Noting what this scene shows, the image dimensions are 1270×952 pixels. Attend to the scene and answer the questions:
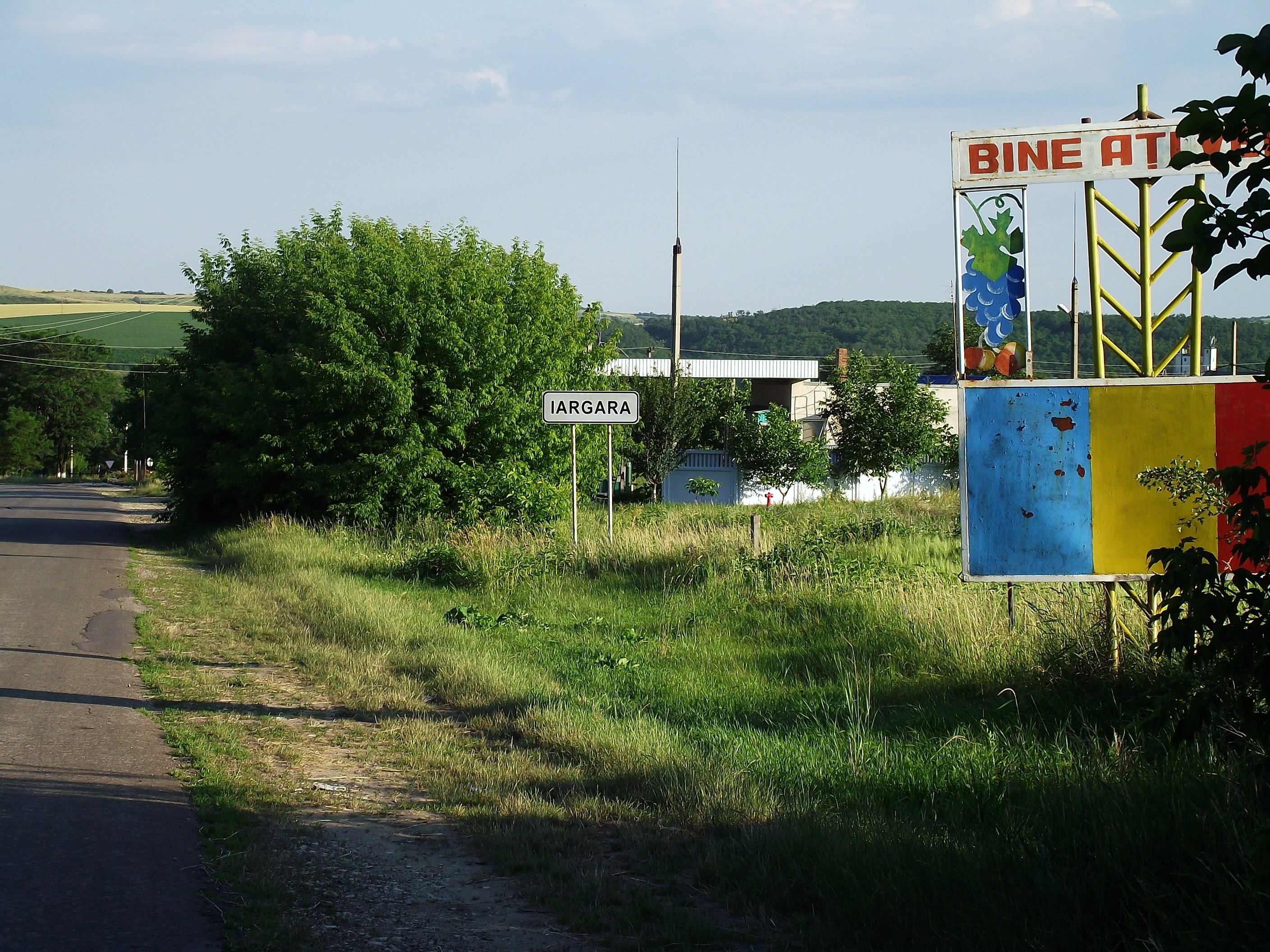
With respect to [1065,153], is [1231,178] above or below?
below

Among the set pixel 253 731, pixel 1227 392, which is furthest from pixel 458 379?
pixel 1227 392

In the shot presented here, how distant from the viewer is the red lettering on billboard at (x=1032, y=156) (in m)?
7.47

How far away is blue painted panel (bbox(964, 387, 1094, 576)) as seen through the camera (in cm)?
744

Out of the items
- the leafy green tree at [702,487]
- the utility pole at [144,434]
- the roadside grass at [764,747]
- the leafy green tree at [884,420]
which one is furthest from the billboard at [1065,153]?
the leafy green tree at [884,420]

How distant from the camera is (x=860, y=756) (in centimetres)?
605

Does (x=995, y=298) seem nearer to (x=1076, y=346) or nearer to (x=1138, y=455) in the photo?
(x=1138, y=455)

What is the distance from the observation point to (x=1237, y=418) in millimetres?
7266

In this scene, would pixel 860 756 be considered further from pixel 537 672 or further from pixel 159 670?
pixel 159 670

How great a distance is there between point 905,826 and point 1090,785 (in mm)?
811

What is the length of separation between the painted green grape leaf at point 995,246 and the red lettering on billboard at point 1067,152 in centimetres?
47

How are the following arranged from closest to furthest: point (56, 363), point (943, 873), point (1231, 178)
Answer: point (1231, 178)
point (943, 873)
point (56, 363)

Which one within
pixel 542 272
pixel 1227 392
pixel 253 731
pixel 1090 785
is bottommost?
pixel 253 731

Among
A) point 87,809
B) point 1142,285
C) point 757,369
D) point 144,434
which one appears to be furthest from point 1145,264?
point 757,369

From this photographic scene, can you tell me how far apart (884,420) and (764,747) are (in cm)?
4252
